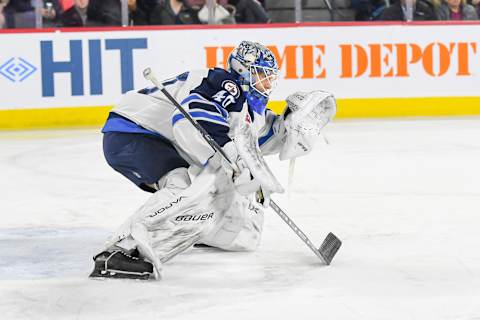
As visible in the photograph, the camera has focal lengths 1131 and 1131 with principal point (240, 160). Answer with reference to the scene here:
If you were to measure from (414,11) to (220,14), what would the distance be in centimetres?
161

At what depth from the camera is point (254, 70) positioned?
3.81 metres

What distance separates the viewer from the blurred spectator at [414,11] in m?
9.17

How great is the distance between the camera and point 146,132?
388cm

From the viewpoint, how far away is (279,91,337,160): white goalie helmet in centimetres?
396

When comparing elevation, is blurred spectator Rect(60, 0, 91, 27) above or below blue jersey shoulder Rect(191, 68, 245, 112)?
below

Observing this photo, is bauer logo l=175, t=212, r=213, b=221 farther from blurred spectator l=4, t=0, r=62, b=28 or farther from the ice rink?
blurred spectator l=4, t=0, r=62, b=28

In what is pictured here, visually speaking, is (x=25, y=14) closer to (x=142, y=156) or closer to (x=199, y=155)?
(x=142, y=156)

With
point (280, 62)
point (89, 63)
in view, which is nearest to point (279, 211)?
point (89, 63)

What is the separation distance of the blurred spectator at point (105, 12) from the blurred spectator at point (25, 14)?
288 millimetres

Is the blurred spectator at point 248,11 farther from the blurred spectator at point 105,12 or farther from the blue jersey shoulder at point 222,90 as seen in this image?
the blue jersey shoulder at point 222,90

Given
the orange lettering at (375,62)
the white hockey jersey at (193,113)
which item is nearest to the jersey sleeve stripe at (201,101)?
the white hockey jersey at (193,113)

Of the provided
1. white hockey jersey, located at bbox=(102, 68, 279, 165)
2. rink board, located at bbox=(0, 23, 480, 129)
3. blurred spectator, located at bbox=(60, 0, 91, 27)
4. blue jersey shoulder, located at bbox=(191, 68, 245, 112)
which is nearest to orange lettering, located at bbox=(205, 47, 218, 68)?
rink board, located at bbox=(0, 23, 480, 129)

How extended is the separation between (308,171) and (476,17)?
3.69 metres

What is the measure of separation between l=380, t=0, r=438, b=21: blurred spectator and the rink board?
8 centimetres
